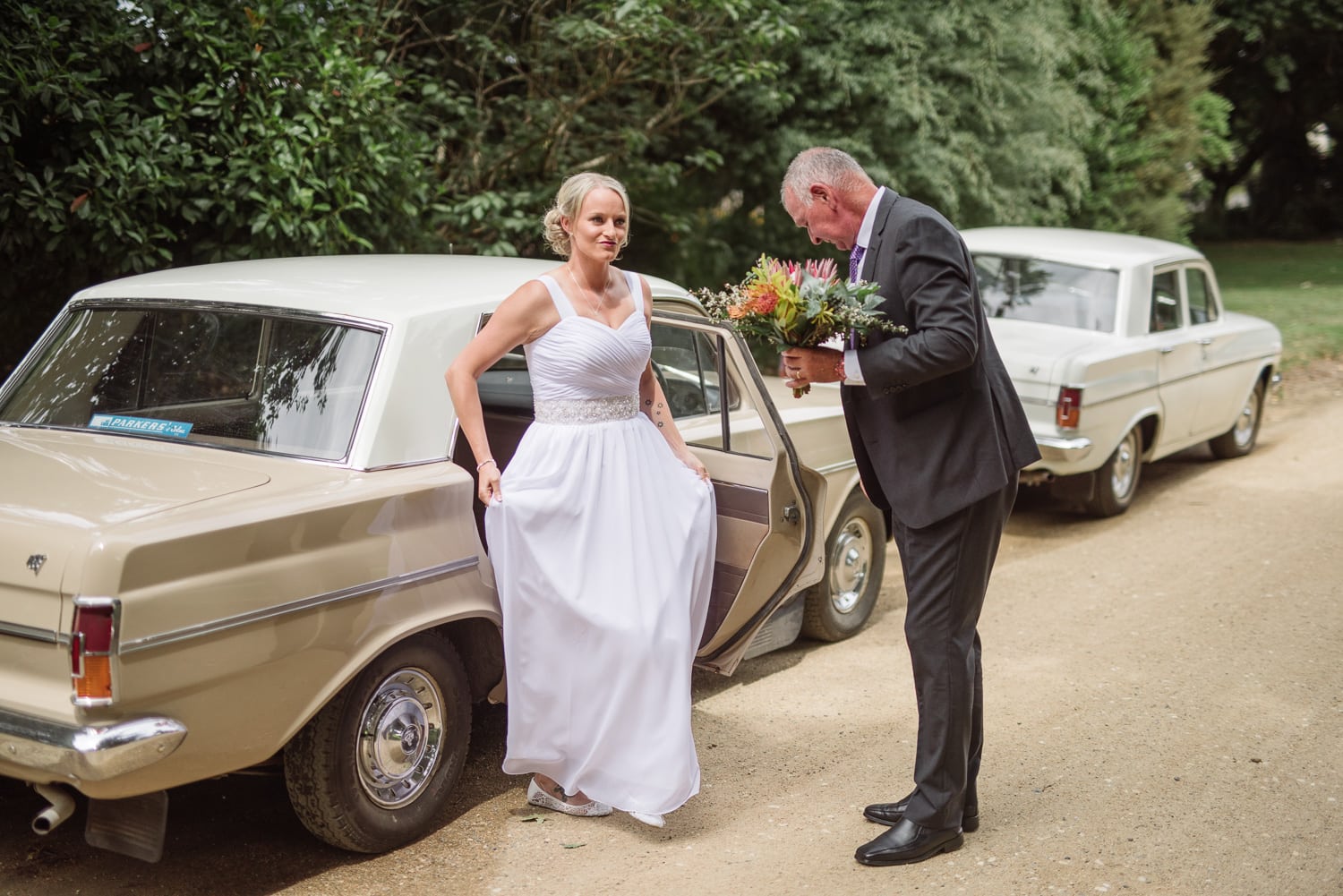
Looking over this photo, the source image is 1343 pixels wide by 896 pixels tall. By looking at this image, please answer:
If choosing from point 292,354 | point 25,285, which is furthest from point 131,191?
point 292,354

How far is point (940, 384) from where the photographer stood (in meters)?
3.93

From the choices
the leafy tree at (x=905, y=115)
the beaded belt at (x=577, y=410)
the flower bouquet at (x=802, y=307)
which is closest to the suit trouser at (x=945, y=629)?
the flower bouquet at (x=802, y=307)

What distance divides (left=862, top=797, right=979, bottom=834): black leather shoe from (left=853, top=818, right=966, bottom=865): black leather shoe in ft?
0.63

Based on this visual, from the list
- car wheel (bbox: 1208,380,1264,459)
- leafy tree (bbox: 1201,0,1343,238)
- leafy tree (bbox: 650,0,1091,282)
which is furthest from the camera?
leafy tree (bbox: 1201,0,1343,238)

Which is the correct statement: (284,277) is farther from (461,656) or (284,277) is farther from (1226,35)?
(1226,35)

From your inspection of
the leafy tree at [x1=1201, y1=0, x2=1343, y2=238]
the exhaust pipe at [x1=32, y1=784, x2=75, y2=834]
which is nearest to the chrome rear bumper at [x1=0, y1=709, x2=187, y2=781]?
the exhaust pipe at [x1=32, y1=784, x2=75, y2=834]

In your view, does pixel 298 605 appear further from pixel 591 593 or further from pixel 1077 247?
pixel 1077 247

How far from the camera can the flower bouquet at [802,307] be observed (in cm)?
380

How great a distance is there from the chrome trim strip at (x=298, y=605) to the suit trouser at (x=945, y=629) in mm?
1417

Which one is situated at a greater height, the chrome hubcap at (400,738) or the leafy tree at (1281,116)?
the leafy tree at (1281,116)

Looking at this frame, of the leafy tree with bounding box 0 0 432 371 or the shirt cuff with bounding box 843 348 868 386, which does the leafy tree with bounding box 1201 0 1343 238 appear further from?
the shirt cuff with bounding box 843 348 868 386

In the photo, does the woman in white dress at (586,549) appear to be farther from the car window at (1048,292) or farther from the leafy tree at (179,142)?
the car window at (1048,292)

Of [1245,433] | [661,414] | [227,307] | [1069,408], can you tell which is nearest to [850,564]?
[661,414]

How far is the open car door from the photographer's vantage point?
4.96m
